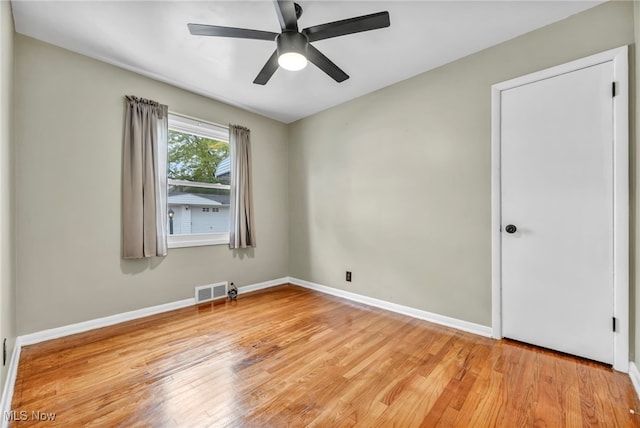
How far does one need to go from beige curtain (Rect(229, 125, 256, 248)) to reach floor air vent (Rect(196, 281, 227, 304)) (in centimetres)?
54

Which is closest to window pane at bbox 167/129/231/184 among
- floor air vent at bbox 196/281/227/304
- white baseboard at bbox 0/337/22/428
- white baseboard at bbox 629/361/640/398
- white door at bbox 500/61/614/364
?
floor air vent at bbox 196/281/227/304

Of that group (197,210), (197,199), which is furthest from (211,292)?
(197,199)

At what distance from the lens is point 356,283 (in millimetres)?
3453

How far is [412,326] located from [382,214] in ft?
4.05

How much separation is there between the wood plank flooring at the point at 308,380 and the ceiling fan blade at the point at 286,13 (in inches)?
91.0

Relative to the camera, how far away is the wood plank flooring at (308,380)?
1.46 metres

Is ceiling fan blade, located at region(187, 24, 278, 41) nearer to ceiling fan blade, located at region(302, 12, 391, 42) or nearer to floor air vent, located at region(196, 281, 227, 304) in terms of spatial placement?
ceiling fan blade, located at region(302, 12, 391, 42)

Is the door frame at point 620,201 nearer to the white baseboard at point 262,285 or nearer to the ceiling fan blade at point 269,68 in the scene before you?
the ceiling fan blade at point 269,68

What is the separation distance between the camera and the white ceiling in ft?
6.48

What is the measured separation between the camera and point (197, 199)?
342cm

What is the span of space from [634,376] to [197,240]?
395cm

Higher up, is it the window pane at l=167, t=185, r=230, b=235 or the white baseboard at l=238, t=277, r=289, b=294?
the window pane at l=167, t=185, r=230, b=235

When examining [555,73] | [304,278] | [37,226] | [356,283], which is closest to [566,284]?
[555,73]

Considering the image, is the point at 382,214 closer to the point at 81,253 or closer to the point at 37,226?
the point at 81,253
